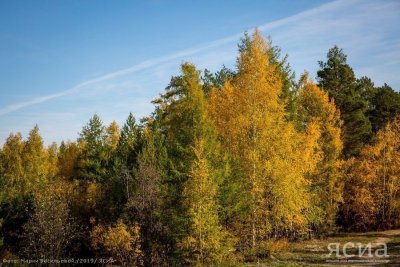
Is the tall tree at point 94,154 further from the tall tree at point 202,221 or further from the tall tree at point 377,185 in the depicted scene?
the tall tree at point 377,185

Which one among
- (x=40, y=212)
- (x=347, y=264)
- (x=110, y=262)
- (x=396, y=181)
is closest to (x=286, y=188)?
(x=347, y=264)

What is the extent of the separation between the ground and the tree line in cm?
154

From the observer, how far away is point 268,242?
27516mm

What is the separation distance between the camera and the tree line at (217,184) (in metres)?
24.4

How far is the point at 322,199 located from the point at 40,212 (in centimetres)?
2654

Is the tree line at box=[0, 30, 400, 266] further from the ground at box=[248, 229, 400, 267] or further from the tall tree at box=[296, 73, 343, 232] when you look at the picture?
the ground at box=[248, 229, 400, 267]

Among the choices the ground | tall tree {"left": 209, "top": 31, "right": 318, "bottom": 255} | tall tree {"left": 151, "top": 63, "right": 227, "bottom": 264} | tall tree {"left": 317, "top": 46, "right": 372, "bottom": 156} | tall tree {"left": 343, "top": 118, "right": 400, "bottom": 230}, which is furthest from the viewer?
tall tree {"left": 317, "top": 46, "right": 372, "bottom": 156}

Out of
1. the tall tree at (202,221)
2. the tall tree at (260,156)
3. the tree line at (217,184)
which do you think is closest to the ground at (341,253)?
the tree line at (217,184)

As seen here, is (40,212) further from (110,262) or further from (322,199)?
(322,199)

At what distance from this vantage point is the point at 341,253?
29.3 metres

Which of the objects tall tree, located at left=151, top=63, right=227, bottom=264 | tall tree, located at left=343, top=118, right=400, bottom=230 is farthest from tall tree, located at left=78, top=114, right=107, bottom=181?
tall tree, located at left=343, top=118, right=400, bottom=230

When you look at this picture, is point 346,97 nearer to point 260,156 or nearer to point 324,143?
point 324,143

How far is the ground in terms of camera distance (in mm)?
25125

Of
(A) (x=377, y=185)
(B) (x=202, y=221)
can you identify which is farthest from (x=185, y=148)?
(A) (x=377, y=185)
